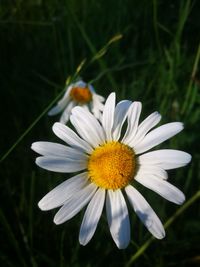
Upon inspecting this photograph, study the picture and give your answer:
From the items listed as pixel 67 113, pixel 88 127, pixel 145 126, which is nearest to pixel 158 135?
pixel 145 126

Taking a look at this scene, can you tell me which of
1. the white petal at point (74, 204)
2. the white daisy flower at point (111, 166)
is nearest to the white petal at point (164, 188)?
the white daisy flower at point (111, 166)

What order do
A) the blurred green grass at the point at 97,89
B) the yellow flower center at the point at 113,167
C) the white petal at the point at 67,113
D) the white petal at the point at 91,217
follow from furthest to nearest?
the white petal at the point at 67,113
the blurred green grass at the point at 97,89
the yellow flower center at the point at 113,167
the white petal at the point at 91,217

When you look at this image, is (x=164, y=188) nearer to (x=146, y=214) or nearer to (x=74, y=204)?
(x=146, y=214)

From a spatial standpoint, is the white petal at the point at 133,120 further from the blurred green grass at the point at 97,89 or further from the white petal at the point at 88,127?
the blurred green grass at the point at 97,89

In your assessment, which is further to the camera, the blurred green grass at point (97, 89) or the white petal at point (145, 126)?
the blurred green grass at point (97, 89)

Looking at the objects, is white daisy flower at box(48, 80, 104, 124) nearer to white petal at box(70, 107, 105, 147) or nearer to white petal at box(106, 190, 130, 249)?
white petal at box(70, 107, 105, 147)

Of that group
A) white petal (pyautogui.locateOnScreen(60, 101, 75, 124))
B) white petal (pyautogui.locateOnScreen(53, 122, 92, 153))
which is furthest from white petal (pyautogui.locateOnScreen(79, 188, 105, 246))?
white petal (pyautogui.locateOnScreen(60, 101, 75, 124))
